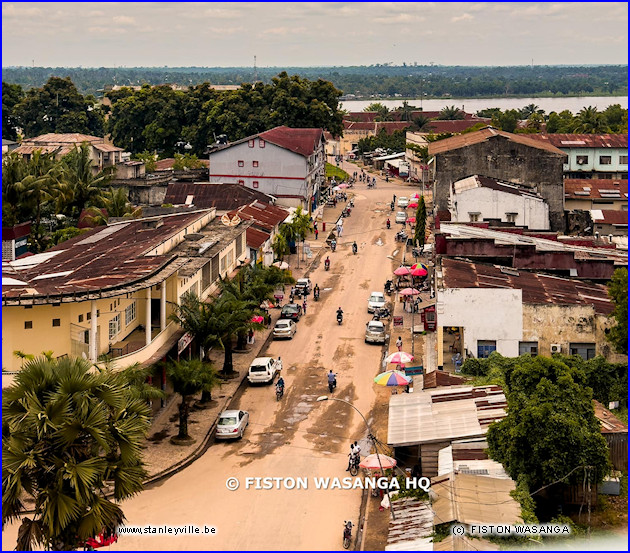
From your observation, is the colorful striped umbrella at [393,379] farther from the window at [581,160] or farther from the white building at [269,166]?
the window at [581,160]

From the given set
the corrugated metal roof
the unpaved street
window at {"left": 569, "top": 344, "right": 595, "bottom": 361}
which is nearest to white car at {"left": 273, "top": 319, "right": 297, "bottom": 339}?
the unpaved street

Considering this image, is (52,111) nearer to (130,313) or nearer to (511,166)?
(511,166)

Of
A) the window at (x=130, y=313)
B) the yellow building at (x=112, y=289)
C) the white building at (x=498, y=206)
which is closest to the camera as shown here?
the yellow building at (x=112, y=289)

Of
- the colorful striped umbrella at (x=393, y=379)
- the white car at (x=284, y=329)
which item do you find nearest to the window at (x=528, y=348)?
the colorful striped umbrella at (x=393, y=379)

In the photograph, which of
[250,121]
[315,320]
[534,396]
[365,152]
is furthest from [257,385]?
[365,152]

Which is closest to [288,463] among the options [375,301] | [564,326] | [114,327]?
[114,327]

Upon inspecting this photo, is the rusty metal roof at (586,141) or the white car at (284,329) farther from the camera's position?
the rusty metal roof at (586,141)
